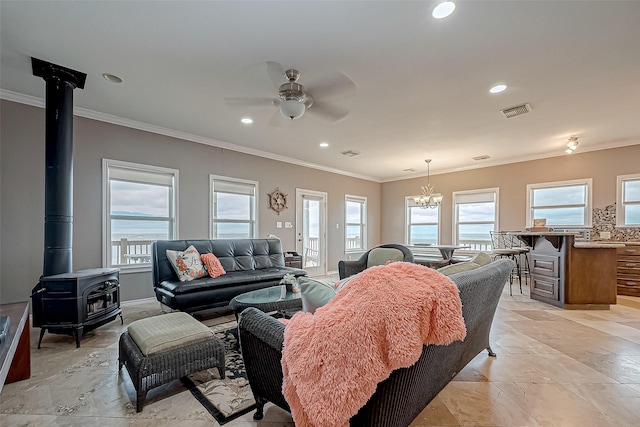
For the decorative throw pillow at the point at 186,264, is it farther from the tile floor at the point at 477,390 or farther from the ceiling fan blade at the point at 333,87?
the ceiling fan blade at the point at 333,87

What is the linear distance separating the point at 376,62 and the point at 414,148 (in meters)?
3.20

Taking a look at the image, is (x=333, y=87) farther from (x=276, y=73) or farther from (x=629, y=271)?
(x=629, y=271)

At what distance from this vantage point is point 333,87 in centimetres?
317

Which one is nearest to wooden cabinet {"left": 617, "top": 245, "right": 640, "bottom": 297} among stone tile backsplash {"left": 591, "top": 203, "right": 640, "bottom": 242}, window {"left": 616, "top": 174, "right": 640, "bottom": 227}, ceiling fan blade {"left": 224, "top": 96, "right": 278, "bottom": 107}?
stone tile backsplash {"left": 591, "top": 203, "right": 640, "bottom": 242}

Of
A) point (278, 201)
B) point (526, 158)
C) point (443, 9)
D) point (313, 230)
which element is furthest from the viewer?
point (313, 230)

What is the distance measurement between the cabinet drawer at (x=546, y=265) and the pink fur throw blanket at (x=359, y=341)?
4.10m

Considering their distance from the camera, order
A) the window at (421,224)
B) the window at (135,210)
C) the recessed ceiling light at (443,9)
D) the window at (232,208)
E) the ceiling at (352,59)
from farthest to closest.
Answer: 1. the window at (421,224)
2. the window at (232,208)
3. the window at (135,210)
4. the ceiling at (352,59)
5. the recessed ceiling light at (443,9)

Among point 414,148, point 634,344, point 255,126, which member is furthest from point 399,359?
point 414,148

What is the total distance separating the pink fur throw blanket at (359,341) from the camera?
3.49 feet

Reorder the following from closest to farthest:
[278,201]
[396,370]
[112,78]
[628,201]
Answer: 1. [396,370]
2. [112,78]
3. [628,201]
4. [278,201]

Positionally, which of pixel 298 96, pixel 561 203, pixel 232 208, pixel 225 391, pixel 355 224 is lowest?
pixel 225 391

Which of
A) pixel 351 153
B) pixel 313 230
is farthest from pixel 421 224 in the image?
pixel 351 153

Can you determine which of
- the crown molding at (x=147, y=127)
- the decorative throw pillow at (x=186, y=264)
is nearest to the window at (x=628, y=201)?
the crown molding at (x=147, y=127)

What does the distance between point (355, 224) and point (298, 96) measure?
18.8 feet
